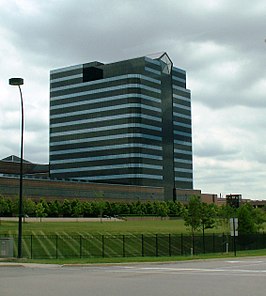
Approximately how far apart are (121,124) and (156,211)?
38.2 metres

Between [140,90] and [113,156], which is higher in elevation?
[140,90]

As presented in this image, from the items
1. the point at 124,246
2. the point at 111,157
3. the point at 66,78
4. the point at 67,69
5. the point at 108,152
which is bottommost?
the point at 124,246

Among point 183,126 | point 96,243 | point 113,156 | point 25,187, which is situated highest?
point 183,126

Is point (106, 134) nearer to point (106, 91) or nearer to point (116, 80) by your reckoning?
point (106, 91)

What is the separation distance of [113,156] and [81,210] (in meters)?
56.8

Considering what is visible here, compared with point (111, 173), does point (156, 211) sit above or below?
below

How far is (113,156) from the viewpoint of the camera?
17775 centimetres

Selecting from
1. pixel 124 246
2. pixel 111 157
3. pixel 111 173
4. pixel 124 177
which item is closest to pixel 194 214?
pixel 124 246

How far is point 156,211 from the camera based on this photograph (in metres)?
149

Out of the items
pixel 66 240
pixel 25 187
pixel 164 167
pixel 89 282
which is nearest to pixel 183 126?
pixel 164 167

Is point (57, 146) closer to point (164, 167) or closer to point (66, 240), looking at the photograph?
point (164, 167)

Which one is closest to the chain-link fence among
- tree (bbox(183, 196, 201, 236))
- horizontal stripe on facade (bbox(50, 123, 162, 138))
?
tree (bbox(183, 196, 201, 236))

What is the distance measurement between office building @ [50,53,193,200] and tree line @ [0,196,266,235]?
26.1 m

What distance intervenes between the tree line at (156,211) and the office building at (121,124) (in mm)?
26125
